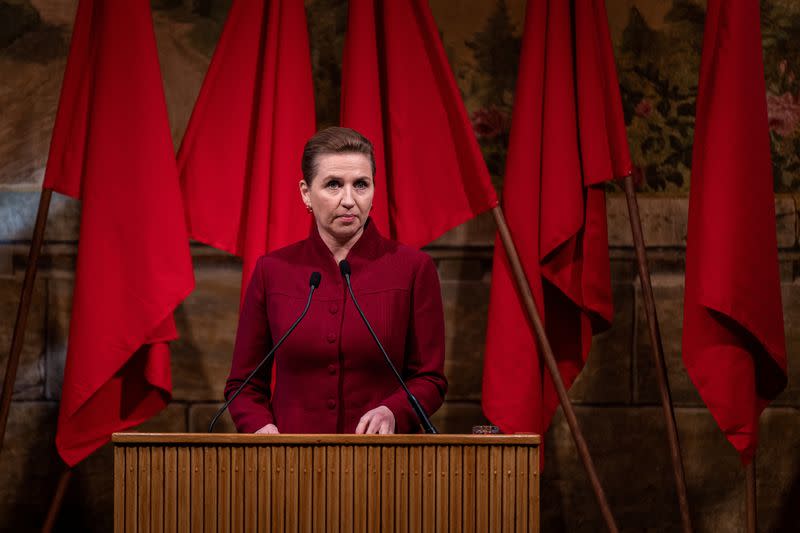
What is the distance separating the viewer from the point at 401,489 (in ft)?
5.39

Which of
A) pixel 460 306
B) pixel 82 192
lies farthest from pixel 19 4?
pixel 460 306

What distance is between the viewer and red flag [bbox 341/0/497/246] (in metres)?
2.99

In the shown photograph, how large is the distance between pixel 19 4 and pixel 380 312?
217 centimetres

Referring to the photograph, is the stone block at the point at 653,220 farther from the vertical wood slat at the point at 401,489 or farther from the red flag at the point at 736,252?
the vertical wood slat at the point at 401,489

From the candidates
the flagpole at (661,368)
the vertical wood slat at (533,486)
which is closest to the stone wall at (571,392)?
the flagpole at (661,368)

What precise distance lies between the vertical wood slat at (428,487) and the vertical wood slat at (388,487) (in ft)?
0.16

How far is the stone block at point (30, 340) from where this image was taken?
11.1 feet

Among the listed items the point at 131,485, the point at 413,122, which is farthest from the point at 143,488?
the point at 413,122

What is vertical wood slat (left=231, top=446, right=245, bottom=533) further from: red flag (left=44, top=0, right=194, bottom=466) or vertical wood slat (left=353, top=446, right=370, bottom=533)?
red flag (left=44, top=0, right=194, bottom=466)

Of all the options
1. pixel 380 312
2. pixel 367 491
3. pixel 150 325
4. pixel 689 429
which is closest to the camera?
pixel 367 491

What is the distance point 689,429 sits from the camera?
11.2ft

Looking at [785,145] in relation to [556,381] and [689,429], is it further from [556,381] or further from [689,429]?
[556,381]

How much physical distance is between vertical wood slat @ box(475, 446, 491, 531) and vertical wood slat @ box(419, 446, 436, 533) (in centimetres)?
8

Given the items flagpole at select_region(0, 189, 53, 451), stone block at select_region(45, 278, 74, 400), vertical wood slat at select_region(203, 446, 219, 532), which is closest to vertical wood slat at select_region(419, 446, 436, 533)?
vertical wood slat at select_region(203, 446, 219, 532)
